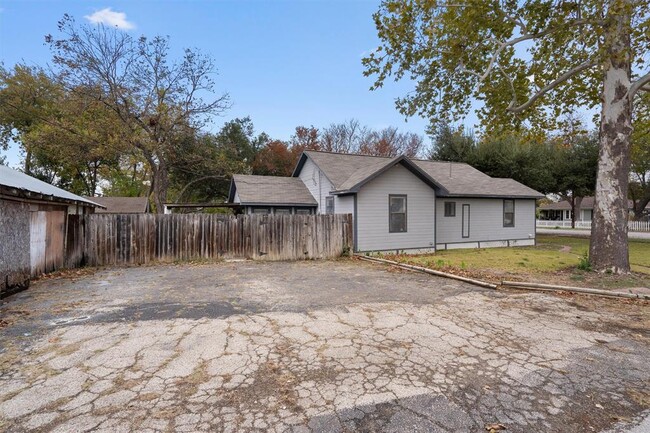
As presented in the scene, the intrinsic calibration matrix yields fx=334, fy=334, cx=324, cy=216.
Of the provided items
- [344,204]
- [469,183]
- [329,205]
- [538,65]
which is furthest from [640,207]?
[344,204]

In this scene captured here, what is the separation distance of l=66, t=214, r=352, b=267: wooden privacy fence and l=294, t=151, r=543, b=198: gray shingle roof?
239 centimetres

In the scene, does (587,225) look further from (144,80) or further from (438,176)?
(144,80)

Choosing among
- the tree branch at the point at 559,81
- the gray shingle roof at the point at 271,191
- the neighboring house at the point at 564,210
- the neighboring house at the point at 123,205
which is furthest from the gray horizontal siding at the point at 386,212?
the neighboring house at the point at 564,210

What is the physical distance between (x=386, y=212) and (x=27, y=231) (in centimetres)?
1118

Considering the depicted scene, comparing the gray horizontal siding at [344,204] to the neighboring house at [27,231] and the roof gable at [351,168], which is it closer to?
the roof gable at [351,168]

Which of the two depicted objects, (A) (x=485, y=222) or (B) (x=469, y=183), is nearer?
(A) (x=485, y=222)

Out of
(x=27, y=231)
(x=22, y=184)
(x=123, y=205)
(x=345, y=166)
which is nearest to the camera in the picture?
(x=22, y=184)

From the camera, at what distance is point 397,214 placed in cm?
1402

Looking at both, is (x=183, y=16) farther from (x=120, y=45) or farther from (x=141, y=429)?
(x=141, y=429)

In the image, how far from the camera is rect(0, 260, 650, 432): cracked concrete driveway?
2576 millimetres

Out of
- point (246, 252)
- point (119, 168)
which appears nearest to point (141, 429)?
point (246, 252)

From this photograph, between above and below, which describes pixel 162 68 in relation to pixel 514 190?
above

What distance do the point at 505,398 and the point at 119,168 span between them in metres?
36.6

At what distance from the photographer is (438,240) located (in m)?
16.0
